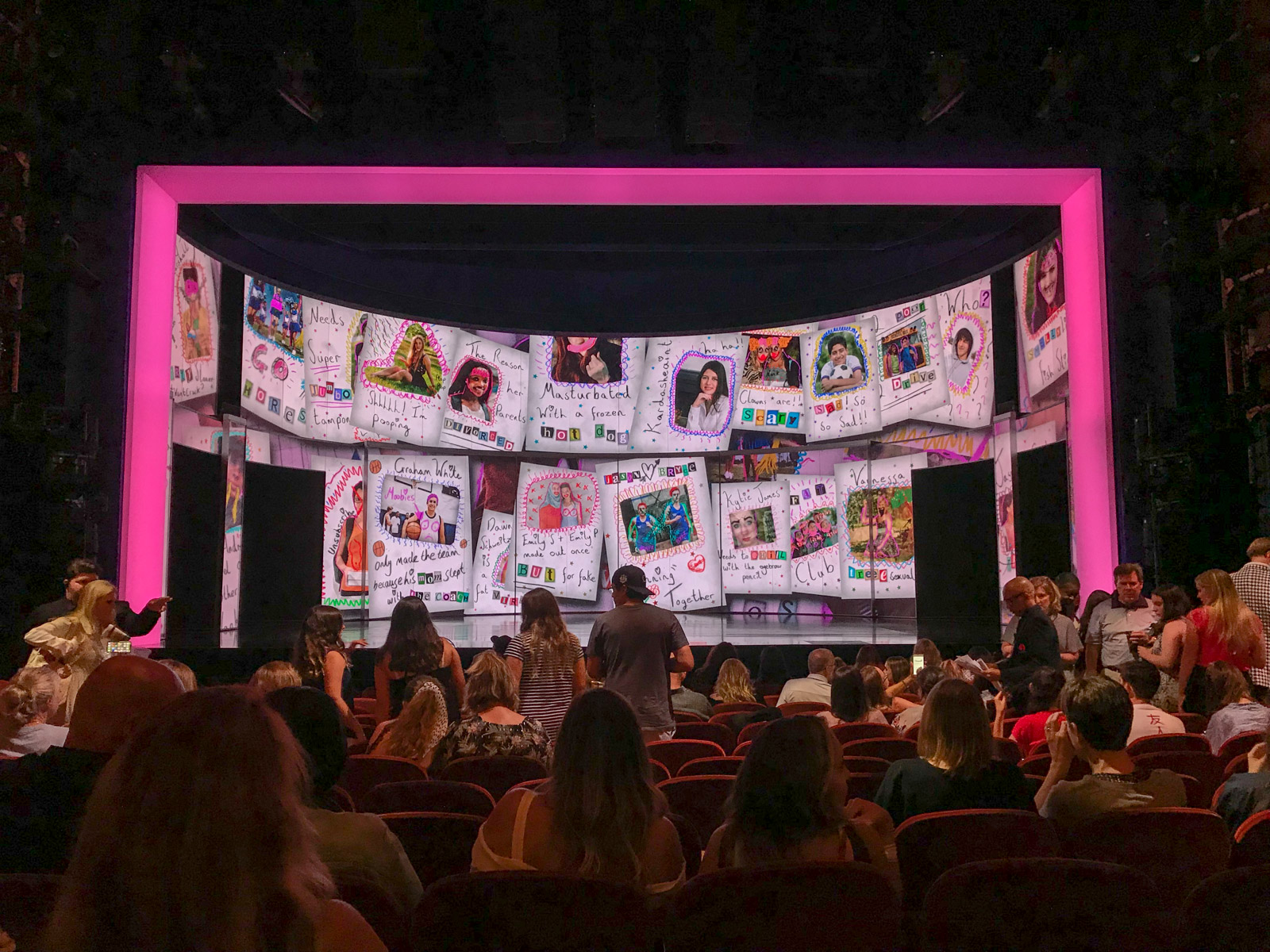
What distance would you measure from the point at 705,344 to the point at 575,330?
176cm

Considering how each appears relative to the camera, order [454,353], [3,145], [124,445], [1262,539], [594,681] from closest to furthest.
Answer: [594,681], [1262,539], [3,145], [124,445], [454,353]

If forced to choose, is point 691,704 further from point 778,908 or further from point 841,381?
point 841,381

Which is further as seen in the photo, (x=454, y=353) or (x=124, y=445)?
(x=454, y=353)

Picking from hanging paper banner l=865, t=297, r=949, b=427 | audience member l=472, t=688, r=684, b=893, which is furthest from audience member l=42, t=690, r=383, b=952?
hanging paper banner l=865, t=297, r=949, b=427

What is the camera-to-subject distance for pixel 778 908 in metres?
1.75

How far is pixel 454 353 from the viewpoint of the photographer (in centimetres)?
1277

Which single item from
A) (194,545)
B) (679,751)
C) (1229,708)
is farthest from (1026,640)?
(194,545)

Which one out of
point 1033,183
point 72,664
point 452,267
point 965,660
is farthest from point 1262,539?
point 452,267

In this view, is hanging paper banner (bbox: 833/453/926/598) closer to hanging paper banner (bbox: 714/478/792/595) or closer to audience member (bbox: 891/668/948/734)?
hanging paper banner (bbox: 714/478/792/595)

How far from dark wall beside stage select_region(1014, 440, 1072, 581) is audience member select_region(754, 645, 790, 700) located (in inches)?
104

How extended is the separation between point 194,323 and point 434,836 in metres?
8.52

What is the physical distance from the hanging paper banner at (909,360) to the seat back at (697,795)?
9.03 metres

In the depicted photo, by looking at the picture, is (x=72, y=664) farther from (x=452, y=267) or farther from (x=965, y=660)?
(x=452, y=267)

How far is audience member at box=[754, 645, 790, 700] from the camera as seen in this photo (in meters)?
8.32
